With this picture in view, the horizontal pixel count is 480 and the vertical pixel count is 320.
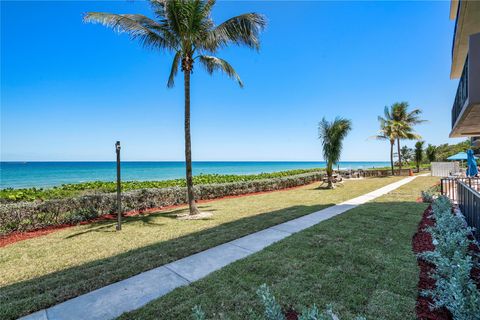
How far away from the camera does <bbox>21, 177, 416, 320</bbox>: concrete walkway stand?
2.78 meters

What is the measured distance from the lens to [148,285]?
336 cm

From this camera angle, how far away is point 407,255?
13.3 ft

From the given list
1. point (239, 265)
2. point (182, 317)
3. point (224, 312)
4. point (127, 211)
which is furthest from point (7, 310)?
point (127, 211)

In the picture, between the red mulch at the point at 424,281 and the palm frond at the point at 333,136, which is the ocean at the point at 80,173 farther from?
the red mulch at the point at 424,281

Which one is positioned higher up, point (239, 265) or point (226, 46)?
point (226, 46)

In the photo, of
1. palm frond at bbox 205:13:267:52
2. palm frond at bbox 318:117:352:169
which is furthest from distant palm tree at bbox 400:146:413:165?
palm frond at bbox 205:13:267:52

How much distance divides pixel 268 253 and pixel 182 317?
2127mm

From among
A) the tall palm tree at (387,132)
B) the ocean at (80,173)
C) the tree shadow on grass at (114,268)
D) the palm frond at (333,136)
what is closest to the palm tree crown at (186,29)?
the tree shadow on grass at (114,268)

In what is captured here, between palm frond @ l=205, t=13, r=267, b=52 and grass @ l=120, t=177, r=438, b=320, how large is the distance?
690 centimetres

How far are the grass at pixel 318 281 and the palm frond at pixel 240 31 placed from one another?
6.90 metres

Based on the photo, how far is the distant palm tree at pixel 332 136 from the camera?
15805mm

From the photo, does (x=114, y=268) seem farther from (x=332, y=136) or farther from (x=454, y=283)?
(x=332, y=136)

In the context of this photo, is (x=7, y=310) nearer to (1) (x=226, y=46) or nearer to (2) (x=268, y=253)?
(2) (x=268, y=253)

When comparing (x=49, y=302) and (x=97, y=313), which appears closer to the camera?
(x=97, y=313)
